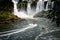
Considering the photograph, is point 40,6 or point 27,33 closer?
point 27,33

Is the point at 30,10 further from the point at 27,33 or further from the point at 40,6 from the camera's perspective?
the point at 27,33

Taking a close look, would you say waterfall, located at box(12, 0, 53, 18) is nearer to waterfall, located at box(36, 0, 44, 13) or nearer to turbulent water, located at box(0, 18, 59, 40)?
waterfall, located at box(36, 0, 44, 13)

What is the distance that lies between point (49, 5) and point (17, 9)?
50.3ft

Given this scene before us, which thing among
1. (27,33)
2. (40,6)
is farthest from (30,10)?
(27,33)

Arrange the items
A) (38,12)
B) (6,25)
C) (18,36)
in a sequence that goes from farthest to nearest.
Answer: (38,12) < (6,25) < (18,36)

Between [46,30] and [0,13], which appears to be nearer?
[46,30]

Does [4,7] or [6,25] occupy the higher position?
[4,7]

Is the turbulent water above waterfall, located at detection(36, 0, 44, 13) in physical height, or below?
below

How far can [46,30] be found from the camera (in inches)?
2621

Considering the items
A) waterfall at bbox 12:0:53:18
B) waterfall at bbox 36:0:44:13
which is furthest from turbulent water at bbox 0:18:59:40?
waterfall at bbox 36:0:44:13

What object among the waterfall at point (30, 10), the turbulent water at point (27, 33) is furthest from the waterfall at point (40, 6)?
the turbulent water at point (27, 33)

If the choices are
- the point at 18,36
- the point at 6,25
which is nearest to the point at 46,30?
the point at 18,36

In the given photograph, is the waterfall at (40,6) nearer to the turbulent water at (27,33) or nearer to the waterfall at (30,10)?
the waterfall at (30,10)

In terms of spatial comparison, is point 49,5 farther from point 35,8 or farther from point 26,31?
point 26,31
